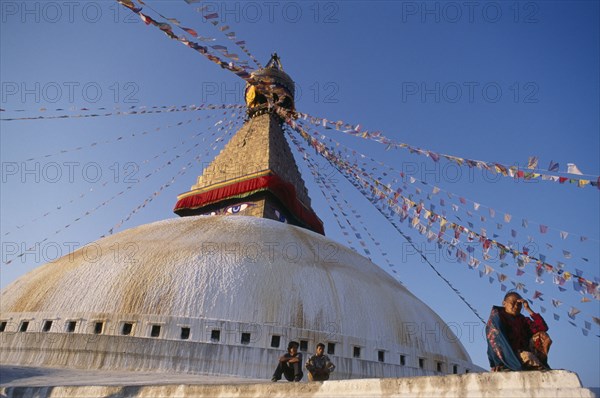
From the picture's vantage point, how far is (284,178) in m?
18.5

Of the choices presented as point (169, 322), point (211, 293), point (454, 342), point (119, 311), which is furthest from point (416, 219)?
point (119, 311)

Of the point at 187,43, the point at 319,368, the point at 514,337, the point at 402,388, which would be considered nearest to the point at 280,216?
the point at 187,43

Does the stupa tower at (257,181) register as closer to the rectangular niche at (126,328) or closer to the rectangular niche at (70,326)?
the rectangular niche at (126,328)

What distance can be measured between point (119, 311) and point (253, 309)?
2757 millimetres

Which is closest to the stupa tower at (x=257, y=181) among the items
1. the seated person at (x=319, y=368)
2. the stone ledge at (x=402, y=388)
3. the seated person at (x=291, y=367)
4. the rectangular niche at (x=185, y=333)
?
the rectangular niche at (x=185, y=333)

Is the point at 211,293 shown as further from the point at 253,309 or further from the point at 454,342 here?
the point at 454,342

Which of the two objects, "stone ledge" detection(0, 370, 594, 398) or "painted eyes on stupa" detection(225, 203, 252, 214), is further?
"painted eyes on stupa" detection(225, 203, 252, 214)

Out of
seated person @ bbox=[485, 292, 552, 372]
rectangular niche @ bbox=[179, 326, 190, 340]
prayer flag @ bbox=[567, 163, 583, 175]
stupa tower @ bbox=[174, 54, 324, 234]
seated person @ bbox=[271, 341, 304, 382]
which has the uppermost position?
stupa tower @ bbox=[174, 54, 324, 234]

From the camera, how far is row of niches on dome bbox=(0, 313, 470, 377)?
9.01 metres

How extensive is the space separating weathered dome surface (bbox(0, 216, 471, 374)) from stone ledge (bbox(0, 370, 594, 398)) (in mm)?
4093

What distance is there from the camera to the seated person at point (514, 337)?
4043mm

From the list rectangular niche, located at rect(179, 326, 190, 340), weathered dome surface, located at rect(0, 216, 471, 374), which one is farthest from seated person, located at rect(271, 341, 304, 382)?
rectangular niche, located at rect(179, 326, 190, 340)

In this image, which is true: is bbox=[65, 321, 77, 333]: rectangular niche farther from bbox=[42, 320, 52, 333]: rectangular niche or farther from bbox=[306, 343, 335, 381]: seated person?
bbox=[306, 343, 335, 381]: seated person

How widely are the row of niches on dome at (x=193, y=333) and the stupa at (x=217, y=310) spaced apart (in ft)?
0.07
